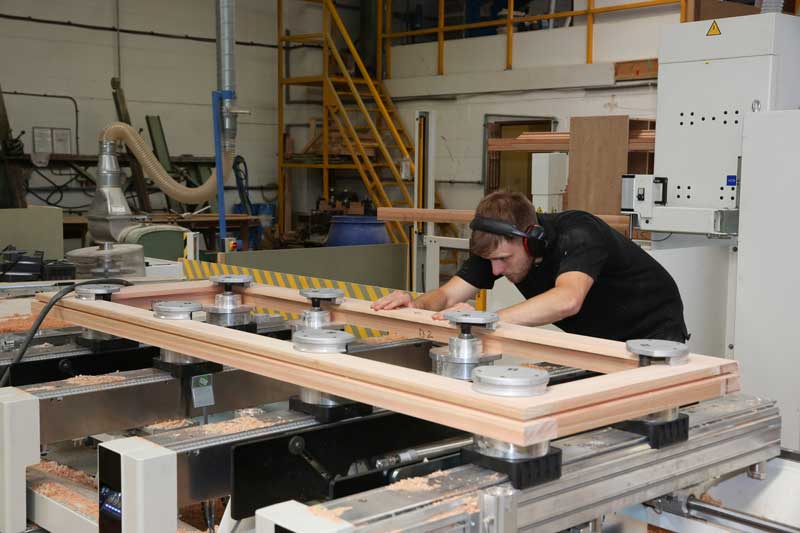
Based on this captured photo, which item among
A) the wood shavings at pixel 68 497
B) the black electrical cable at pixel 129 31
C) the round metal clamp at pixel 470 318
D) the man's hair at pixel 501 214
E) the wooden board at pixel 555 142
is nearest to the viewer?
the wood shavings at pixel 68 497

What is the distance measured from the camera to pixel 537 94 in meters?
9.03

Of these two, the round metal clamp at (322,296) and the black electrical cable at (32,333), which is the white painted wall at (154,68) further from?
the round metal clamp at (322,296)

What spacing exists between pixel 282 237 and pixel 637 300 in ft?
26.6

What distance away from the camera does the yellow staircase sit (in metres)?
9.87

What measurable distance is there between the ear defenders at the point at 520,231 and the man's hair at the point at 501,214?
4 centimetres

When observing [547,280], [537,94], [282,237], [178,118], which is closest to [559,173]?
[547,280]

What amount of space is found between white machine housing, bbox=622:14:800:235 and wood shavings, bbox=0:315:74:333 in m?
2.30

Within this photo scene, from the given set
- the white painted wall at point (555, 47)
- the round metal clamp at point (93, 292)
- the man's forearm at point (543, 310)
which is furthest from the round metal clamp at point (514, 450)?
the white painted wall at point (555, 47)

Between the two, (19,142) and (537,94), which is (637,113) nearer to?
(537,94)

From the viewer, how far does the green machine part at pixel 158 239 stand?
570cm

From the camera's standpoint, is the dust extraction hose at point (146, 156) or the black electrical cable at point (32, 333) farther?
the dust extraction hose at point (146, 156)

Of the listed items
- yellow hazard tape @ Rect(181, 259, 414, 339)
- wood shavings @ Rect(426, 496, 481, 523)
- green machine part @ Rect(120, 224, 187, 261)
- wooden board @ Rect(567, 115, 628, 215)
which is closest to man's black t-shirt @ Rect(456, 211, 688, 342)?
wood shavings @ Rect(426, 496, 481, 523)

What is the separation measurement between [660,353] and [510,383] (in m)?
0.36

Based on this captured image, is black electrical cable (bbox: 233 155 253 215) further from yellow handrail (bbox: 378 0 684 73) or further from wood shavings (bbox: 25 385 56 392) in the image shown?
wood shavings (bbox: 25 385 56 392)
